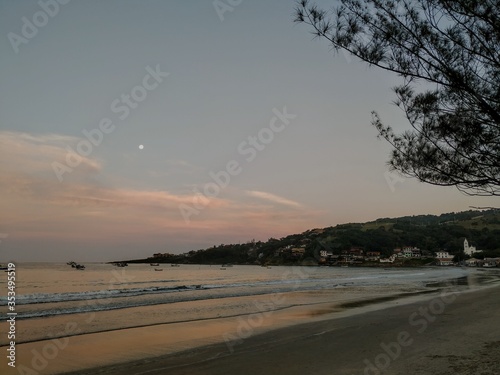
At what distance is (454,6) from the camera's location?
20.9 feet

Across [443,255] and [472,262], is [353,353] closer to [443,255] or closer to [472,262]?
[472,262]

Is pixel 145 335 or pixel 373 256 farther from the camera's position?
pixel 373 256

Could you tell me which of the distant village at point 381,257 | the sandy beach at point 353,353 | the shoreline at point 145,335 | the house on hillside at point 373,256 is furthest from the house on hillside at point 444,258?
the sandy beach at point 353,353

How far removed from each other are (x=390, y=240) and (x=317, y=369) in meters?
146

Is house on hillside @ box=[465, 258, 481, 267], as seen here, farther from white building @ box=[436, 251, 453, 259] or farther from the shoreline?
the shoreline

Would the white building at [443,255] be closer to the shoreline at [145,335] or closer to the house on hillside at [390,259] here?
the house on hillside at [390,259]

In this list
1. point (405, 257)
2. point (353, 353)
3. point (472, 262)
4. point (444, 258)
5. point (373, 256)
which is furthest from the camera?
point (373, 256)

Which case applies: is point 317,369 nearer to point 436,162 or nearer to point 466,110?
point 436,162

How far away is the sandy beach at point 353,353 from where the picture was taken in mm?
7551

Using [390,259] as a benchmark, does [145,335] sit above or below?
above

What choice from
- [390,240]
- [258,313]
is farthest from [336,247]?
[258,313]

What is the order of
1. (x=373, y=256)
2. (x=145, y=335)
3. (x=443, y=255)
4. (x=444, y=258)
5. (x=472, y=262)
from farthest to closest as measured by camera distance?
1. (x=373, y=256)
2. (x=443, y=255)
3. (x=444, y=258)
4. (x=472, y=262)
5. (x=145, y=335)

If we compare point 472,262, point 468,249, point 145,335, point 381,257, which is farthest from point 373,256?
point 145,335

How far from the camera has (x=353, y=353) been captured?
9.13 meters
